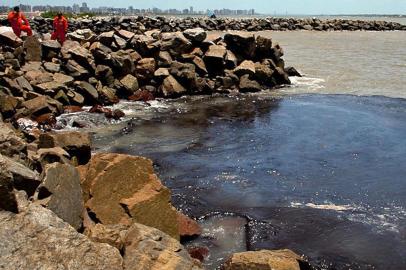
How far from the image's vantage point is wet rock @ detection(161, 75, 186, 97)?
19.6 m

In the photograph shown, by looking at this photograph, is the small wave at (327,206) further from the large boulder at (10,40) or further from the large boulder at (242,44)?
the large boulder at (242,44)

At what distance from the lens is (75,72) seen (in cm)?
1819

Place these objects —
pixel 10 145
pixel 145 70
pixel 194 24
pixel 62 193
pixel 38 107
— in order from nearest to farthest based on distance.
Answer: pixel 62 193 → pixel 10 145 → pixel 38 107 → pixel 145 70 → pixel 194 24

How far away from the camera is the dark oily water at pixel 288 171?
7.58 metres

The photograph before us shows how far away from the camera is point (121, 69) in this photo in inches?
778

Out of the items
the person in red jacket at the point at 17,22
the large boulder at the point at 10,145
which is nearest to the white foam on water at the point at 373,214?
the large boulder at the point at 10,145

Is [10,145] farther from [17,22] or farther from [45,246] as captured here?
[17,22]

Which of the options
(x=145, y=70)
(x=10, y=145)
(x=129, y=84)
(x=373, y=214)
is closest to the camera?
(x=10, y=145)

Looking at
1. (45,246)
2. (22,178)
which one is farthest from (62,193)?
(45,246)

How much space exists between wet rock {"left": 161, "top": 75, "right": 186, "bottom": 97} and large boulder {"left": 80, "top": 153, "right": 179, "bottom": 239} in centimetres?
1240

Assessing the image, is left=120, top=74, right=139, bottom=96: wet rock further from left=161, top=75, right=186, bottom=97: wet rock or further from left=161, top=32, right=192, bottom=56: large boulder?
left=161, top=32, right=192, bottom=56: large boulder

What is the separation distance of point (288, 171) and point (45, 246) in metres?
7.21

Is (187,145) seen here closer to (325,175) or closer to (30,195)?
(325,175)

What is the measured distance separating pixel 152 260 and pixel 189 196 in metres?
4.46
